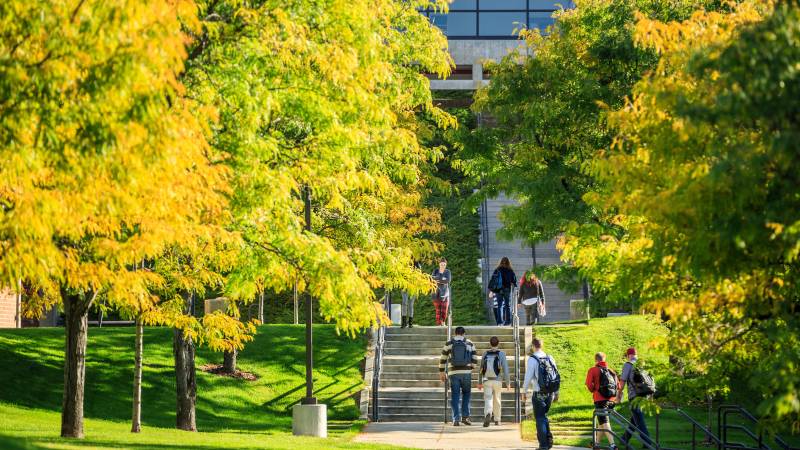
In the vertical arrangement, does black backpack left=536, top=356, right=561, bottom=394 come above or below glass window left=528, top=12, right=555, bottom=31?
below

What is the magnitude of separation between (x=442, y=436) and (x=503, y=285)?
861cm

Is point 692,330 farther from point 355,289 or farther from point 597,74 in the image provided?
point 597,74

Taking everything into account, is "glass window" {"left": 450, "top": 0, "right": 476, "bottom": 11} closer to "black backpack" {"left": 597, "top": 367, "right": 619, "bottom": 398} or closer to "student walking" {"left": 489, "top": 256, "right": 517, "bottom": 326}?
"student walking" {"left": 489, "top": 256, "right": 517, "bottom": 326}

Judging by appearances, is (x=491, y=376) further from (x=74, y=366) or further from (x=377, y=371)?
(x=74, y=366)

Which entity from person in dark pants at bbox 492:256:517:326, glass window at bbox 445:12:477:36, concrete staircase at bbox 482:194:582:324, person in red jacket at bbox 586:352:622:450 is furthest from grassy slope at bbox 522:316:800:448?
glass window at bbox 445:12:477:36

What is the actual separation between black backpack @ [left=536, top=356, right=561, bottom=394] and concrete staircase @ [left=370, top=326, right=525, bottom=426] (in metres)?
4.78

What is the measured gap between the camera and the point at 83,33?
9.18m

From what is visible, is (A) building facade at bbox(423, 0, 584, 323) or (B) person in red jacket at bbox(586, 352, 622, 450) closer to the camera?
(B) person in red jacket at bbox(586, 352, 622, 450)

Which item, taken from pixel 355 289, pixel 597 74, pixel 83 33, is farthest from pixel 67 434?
pixel 597 74

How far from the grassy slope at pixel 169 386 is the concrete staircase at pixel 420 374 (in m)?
0.93

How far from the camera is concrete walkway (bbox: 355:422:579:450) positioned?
17812 mm

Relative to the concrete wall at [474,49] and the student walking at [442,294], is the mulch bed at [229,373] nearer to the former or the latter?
the student walking at [442,294]

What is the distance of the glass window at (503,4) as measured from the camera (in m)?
45.9

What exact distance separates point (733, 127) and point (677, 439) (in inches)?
413
